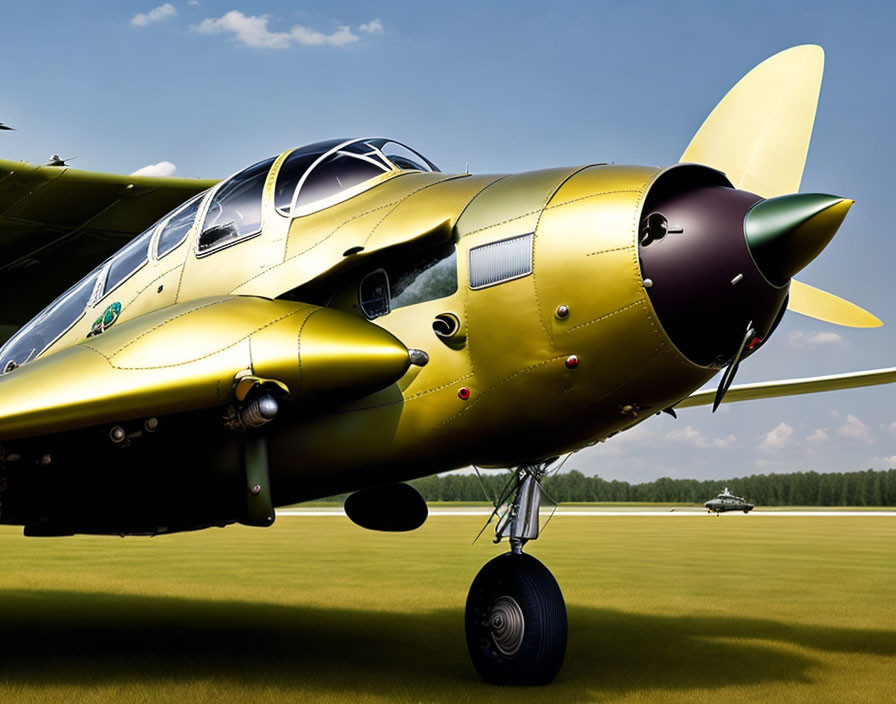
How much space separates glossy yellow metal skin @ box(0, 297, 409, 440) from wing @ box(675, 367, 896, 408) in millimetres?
3941

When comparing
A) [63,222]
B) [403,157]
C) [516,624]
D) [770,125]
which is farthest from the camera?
[63,222]

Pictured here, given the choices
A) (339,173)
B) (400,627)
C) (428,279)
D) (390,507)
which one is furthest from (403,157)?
(400,627)

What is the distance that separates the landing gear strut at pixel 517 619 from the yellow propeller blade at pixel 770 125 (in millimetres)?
3253

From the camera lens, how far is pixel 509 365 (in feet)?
21.4

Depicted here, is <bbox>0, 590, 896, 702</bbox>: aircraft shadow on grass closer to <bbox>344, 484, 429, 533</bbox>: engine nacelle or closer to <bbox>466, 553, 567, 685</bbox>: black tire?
<bbox>466, 553, 567, 685</bbox>: black tire

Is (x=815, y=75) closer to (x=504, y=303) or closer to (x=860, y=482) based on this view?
(x=504, y=303)

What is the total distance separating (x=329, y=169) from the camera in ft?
25.5

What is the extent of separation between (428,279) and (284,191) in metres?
1.65

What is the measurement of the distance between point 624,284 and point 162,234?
4679 mm

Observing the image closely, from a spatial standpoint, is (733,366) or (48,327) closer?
(733,366)

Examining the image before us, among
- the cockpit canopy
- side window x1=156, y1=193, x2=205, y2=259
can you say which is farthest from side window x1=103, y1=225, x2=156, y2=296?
side window x1=156, y1=193, x2=205, y2=259

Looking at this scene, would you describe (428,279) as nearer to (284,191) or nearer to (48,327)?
(284,191)

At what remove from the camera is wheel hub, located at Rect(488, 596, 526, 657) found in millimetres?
7297

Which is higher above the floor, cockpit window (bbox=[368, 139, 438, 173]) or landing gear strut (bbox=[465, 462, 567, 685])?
cockpit window (bbox=[368, 139, 438, 173])
